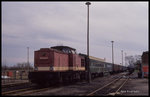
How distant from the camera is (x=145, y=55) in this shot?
33438 millimetres

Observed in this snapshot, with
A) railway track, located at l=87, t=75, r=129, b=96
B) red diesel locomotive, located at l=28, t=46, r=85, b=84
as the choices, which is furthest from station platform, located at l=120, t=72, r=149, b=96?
red diesel locomotive, located at l=28, t=46, r=85, b=84

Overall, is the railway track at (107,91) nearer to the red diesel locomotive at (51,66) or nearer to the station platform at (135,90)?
the station platform at (135,90)

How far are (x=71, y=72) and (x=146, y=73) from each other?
1346 centimetres

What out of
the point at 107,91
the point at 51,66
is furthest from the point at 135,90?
Answer: the point at 51,66

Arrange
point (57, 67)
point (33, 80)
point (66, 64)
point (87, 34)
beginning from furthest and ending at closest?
1. point (87, 34)
2. point (66, 64)
3. point (57, 67)
4. point (33, 80)

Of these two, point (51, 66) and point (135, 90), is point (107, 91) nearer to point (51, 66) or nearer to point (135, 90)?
point (135, 90)

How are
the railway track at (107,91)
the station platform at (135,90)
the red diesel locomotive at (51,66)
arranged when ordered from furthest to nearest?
the red diesel locomotive at (51,66) < the station platform at (135,90) < the railway track at (107,91)

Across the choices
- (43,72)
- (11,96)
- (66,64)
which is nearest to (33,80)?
(43,72)

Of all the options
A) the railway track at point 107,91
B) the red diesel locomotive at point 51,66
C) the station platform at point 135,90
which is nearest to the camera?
the railway track at point 107,91

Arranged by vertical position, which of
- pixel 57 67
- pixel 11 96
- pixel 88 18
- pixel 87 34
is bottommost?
pixel 11 96

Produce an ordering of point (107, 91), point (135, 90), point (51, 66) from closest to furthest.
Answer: point (107, 91), point (135, 90), point (51, 66)

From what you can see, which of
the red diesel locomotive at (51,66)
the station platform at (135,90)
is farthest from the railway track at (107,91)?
the red diesel locomotive at (51,66)

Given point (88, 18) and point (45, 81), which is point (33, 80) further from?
point (88, 18)

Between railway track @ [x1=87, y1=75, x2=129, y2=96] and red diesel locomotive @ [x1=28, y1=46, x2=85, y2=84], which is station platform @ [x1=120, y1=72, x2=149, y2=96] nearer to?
railway track @ [x1=87, y1=75, x2=129, y2=96]
